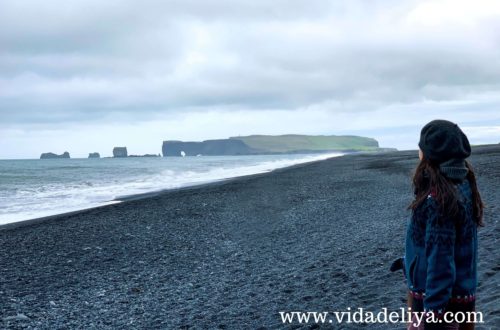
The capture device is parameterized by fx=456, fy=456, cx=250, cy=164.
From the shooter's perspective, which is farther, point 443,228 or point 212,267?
point 212,267

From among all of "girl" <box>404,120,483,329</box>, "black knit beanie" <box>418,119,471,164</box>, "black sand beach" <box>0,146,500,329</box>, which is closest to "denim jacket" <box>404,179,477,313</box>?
"girl" <box>404,120,483,329</box>

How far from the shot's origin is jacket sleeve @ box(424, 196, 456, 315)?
301 centimetres

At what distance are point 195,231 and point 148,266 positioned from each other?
4.17 metres

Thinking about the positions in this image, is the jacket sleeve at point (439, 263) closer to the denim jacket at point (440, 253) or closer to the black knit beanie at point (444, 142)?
the denim jacket at point (440, 253)

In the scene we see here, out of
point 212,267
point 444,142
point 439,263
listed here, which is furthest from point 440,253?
point 212,267

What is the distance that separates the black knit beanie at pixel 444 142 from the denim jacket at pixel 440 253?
0.73 ft

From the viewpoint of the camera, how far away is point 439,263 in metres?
3.02

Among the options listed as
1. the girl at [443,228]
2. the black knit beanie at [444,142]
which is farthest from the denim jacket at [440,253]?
the black knit beanie at [444,142]

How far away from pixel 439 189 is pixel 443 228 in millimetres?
266

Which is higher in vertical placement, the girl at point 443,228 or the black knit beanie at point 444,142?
the black knit beanie at point 444,142

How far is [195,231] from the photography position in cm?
1434

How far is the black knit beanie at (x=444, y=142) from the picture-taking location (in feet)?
10.2

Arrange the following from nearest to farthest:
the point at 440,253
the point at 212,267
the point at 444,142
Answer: the point at 440,253, the point at 444,142, the point at 212,267

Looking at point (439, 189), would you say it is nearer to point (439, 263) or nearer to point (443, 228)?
point (443, 228)
